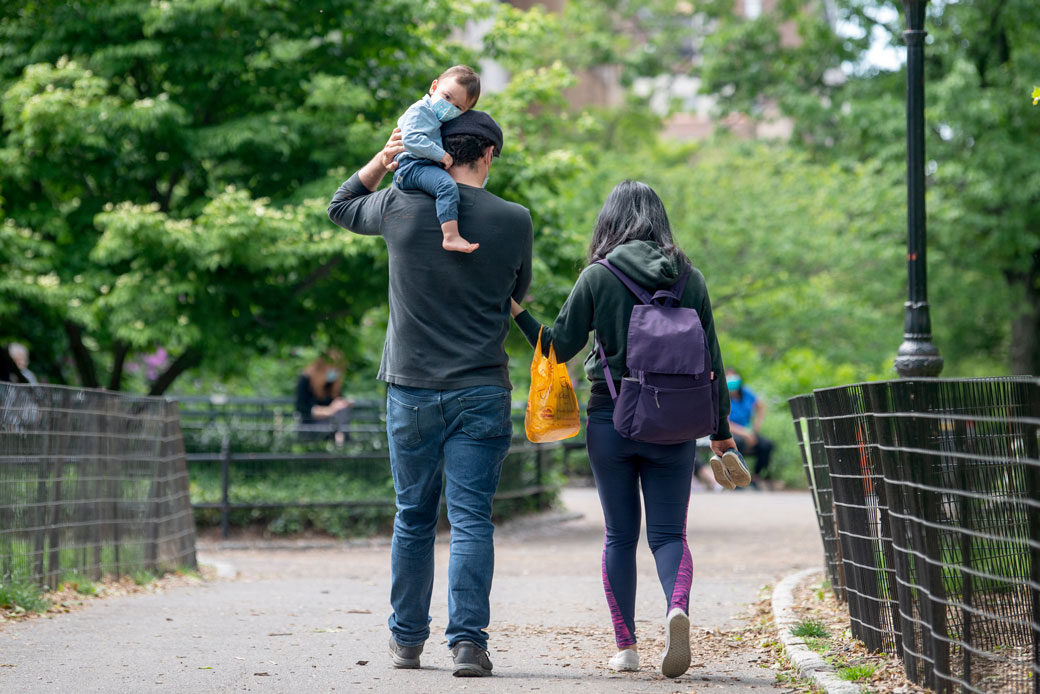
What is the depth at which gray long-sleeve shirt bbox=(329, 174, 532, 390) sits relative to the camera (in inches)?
190

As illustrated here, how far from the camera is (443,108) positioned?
4.82m

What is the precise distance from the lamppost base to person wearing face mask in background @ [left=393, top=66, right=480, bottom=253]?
3763mm

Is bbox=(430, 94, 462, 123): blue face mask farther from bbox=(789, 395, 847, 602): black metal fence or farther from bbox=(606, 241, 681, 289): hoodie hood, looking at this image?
bbox=(789, 395, 847, 602): black metal fence

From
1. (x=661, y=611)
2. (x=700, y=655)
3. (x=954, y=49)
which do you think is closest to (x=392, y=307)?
(x=700, y=655)

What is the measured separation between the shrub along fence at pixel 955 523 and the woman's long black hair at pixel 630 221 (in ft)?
3.16

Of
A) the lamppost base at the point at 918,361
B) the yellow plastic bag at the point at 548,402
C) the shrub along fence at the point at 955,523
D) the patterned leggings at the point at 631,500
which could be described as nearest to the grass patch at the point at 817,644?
the shrub along fence at the point at 955,523

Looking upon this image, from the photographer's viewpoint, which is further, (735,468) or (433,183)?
(735,468)

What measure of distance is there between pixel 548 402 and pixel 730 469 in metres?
0.77

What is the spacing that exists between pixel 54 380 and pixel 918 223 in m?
10.5

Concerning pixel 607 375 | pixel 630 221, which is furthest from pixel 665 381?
pixel 630 221

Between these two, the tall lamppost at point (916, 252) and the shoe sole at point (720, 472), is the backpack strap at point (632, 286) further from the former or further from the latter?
the tall lamppost at point (916, 252)

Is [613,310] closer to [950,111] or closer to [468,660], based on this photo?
[468,660]

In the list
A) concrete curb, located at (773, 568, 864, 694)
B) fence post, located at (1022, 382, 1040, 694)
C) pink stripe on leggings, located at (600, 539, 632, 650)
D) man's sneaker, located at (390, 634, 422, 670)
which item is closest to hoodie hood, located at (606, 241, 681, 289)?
pink stripe on leggings, located at (600, 539, 632, 650)

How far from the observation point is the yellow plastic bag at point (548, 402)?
16.3 feet
